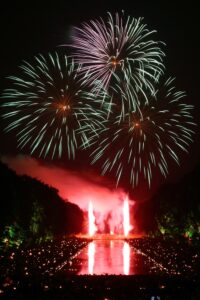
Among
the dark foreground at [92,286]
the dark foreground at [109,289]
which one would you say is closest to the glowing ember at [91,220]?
the dark foreground at [92,286]

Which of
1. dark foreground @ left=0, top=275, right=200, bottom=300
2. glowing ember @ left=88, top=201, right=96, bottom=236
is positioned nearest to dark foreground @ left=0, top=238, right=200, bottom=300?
dark foreground @ left=0, top=275, right=200, bottom=300

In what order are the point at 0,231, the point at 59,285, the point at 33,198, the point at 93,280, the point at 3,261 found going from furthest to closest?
the point at 33,198
the point at 0,231
the point at 3,261
the point at 93,280
the point at 59,285

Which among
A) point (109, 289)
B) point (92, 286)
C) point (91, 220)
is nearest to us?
point (109, 289)

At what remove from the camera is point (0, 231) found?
1184 inches

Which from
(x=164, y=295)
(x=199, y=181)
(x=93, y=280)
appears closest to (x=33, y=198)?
(x=199, y=181)

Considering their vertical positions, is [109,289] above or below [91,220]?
below

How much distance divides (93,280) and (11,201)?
58.4 ft

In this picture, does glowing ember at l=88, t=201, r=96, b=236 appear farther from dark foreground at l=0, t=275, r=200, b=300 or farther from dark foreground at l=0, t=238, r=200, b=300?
dark foreground at l=0, t=275, r=200, b=300

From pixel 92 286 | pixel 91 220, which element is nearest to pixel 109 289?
pixel 92 286

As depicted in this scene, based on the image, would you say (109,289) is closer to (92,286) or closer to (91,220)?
(92,286)

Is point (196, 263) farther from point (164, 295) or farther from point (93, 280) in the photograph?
point (164, 295)

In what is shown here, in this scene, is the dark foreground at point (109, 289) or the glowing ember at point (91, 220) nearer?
the dark foreground at point (109, 289)

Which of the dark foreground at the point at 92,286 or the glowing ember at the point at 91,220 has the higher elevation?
the glowing ember at the point at 91,220

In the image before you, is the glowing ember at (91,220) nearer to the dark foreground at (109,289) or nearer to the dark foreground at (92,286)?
the dark foreground at (92,286)
